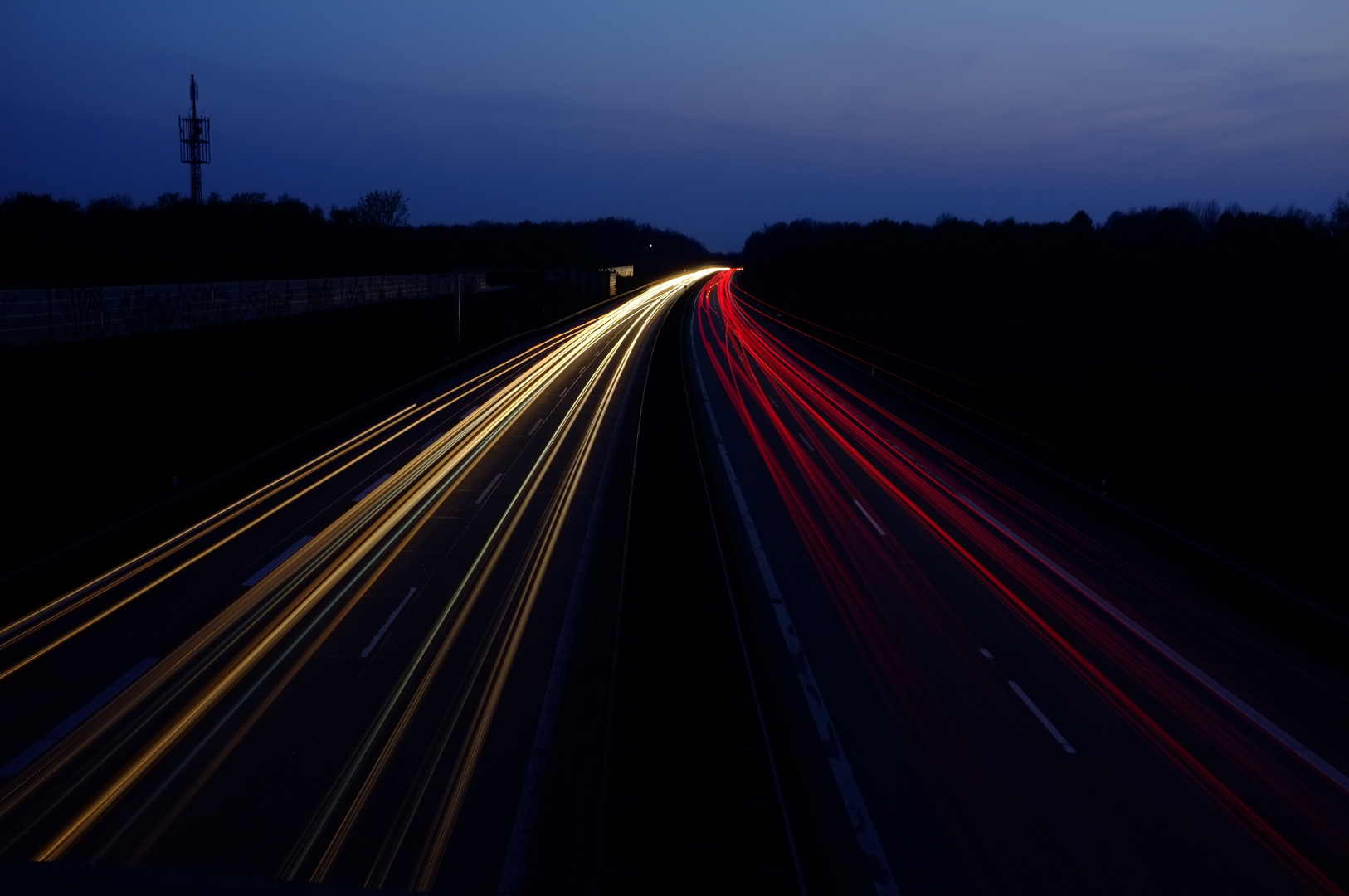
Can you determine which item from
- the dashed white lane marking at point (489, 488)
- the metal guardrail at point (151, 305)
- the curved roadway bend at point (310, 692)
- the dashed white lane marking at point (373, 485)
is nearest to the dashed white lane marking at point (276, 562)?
the curved roadway bend at point (310, 692)

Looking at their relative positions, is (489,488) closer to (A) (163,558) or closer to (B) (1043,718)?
(A) (163,558)

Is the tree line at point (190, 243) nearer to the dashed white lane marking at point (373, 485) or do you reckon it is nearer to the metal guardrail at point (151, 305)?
the metal guardrail at point (151, 305)

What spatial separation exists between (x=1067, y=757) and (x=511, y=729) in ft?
20.3

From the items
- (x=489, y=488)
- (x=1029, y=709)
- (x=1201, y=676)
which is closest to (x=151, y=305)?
(x=489, y=488)

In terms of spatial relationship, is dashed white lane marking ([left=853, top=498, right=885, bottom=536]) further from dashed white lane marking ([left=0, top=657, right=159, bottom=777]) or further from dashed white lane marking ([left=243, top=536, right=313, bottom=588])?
dashed white lane marking ([left=0, top=657, right=159, bottom=777])

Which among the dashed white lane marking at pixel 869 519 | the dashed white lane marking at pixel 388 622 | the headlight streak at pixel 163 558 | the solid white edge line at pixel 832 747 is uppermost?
the dashed white lane marking at pixel 869 519

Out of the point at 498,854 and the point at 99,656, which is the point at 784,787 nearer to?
the point at 498,854

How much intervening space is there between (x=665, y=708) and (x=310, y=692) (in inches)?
169

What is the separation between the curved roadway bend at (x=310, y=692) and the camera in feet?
27.5

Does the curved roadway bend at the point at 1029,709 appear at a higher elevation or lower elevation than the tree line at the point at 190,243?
lower

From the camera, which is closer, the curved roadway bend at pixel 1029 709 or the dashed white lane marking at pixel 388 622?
the curved roadway bend at pixel 1029 709

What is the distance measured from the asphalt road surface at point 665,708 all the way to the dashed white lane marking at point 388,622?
64 mm

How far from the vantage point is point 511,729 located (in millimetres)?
10664

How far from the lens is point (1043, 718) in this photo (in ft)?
37.0
